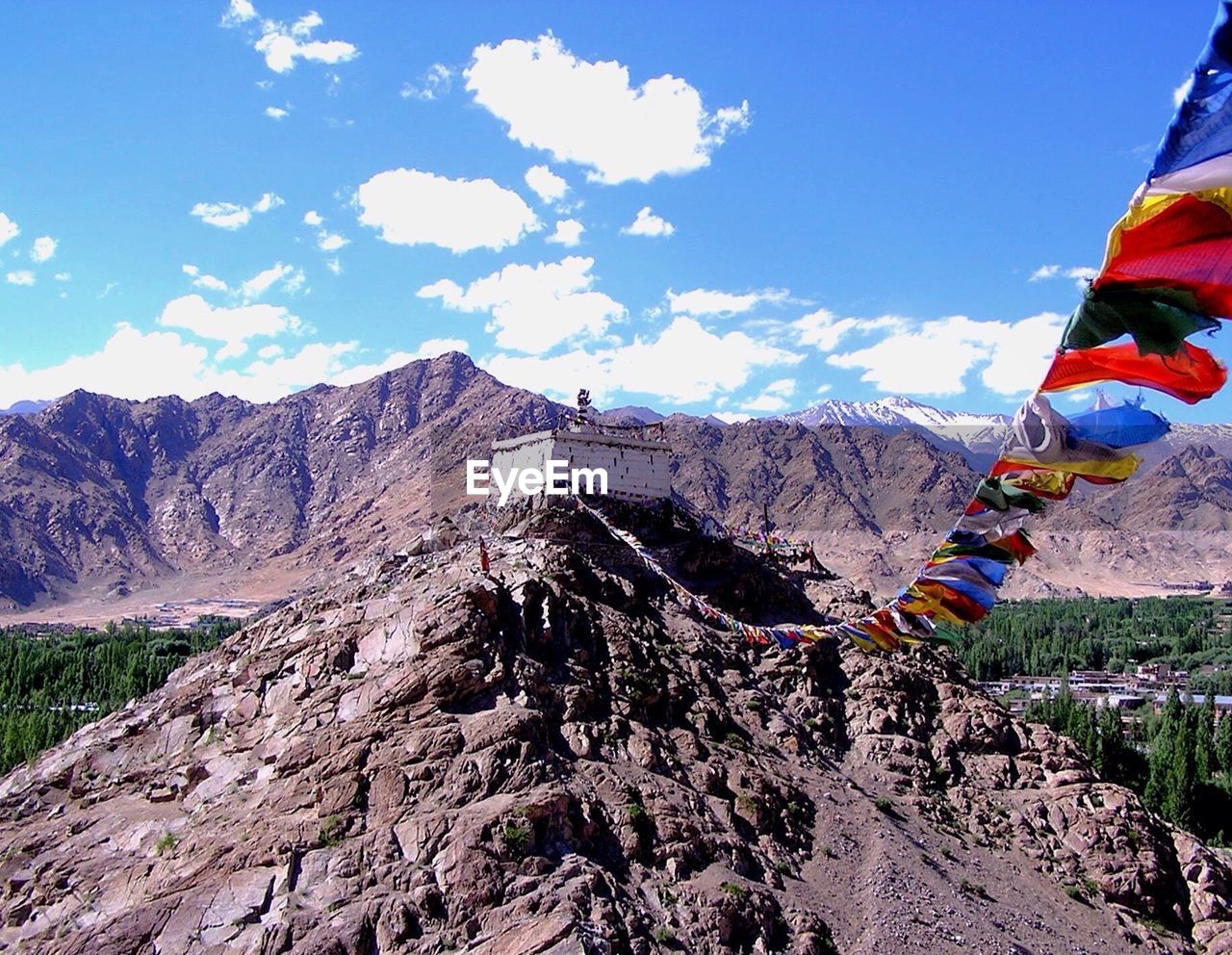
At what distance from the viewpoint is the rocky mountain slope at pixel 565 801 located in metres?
23.9

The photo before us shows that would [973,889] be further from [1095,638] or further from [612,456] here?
[1095,638]

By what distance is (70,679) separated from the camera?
78438mm

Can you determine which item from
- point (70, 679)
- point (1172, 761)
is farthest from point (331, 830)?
point (70, 679)

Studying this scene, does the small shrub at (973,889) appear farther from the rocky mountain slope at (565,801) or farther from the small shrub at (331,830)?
the small shrub at (331,830)

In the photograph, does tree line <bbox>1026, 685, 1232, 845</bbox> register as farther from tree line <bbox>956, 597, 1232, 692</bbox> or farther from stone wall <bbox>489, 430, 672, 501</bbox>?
tree line <bbox>956, 597, 1232, 692</bbox>

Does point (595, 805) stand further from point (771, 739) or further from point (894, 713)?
point (894, 713)

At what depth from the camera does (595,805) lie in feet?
84.9

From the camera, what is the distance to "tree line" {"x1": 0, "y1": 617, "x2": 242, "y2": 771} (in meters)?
54.8

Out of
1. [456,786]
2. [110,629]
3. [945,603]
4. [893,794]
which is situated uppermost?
[945,603]

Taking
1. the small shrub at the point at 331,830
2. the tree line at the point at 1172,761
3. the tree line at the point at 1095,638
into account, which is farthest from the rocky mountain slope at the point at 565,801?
the tree line at the point at 1095,638

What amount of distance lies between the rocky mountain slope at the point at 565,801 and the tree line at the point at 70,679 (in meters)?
17.7

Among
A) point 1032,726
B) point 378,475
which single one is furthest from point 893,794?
point 378,475

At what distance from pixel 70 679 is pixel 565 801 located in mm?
66255

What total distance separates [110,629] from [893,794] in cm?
10092
